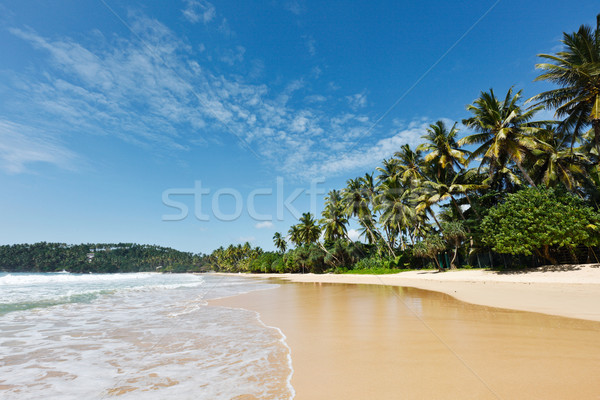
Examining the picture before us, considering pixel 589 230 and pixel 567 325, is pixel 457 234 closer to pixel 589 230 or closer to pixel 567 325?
pixel 589 230

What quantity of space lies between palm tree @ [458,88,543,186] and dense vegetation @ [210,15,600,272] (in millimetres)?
71

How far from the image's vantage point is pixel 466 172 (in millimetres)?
24828

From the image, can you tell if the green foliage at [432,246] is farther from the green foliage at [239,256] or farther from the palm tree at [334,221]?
the green foliage at [239,256]

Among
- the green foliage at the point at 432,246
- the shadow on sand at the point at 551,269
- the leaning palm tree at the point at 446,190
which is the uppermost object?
the leaning palm tree at the point at 446,190

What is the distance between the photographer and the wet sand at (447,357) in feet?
→ 10.2

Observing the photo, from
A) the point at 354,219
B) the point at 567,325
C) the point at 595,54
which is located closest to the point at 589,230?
the point at 595,54

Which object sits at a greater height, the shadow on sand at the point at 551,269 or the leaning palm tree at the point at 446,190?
the leaning palm tree at the point at 446,190

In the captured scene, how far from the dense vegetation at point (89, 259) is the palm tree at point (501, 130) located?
143273mm

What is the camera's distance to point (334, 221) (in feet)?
140

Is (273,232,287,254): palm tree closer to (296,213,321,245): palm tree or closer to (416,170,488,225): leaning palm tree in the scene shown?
(296,213,321,245): palm tree

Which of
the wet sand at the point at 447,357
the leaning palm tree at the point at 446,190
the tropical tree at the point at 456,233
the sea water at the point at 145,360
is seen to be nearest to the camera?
the wet sand at the point at 447,357

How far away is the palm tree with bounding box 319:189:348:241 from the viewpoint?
42344 mm

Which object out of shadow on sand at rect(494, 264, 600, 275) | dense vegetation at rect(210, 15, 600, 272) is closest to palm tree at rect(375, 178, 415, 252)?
dense vegetation at rect(210, 15, 600, 272)

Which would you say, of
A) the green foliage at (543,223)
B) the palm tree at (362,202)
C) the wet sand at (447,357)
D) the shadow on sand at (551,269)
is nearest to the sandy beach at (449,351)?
the wet sand at (447,357)
